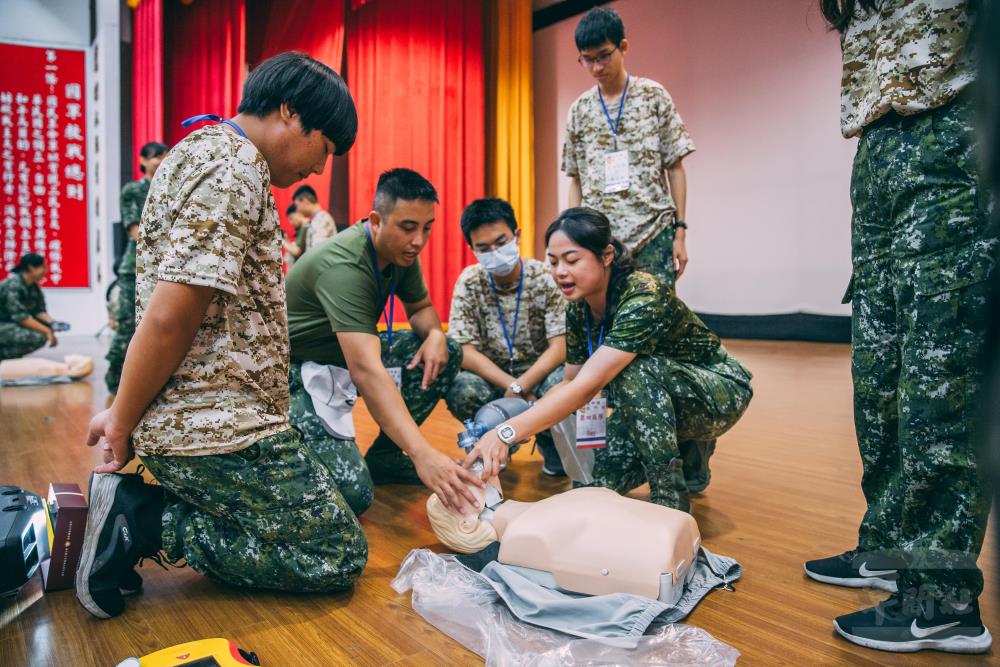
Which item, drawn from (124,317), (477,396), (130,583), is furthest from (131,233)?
(130,583)

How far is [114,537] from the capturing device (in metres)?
1.29

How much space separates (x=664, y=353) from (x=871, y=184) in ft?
2.42

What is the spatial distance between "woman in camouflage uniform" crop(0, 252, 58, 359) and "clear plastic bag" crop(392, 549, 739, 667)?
5.29 m

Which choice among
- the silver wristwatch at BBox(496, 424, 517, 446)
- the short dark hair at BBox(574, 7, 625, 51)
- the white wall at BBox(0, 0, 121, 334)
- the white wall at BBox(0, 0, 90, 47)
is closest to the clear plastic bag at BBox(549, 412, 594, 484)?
the silver wristwatch at BBox(496, 424, 517, 446)

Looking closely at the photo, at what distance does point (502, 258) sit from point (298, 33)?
17.7 feet

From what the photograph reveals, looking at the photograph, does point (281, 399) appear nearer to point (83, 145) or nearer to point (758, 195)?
point (758, 195)

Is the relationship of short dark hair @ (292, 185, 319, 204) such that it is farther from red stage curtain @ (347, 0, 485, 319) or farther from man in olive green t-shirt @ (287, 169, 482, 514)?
man in olive green t-shirt @ (287, 169, 482, 514)

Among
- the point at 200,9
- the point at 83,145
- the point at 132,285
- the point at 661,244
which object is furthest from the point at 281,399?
the point at 83,145

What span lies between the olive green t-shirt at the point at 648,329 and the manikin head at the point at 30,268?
5.24m

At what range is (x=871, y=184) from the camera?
4.08ft

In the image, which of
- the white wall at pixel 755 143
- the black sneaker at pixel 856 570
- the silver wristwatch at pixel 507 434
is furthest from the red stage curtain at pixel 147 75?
the black sneaker at pixel 856 570

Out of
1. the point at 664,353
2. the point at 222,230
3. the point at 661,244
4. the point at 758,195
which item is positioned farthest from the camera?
the point at 758,195

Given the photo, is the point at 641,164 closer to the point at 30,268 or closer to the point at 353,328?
the point at 353,328

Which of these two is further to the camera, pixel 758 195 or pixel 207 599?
pixel 758 195
